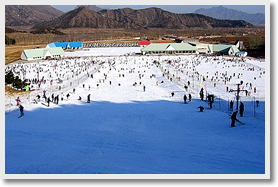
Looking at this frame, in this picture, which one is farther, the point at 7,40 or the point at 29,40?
the point at 29,40

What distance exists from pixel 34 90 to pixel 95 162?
1596 centimetres

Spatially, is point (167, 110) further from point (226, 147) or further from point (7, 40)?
point (7, 40)

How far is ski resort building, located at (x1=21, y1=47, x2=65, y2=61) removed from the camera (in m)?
47.9

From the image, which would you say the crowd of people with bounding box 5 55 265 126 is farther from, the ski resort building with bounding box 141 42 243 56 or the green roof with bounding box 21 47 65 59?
the ski resort building with bounding box 141 42 243 56

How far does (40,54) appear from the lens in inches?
1964

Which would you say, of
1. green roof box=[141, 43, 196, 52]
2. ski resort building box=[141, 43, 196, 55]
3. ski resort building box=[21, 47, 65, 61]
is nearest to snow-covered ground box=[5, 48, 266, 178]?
ski resort building box=[21, 47, 65, 61]

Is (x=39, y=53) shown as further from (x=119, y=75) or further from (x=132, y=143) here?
(x=132, y=143)

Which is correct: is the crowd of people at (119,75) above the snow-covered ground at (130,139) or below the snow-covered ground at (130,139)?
above

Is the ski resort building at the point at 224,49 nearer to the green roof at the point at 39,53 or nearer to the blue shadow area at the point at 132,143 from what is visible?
the green roof at the point at 39,53

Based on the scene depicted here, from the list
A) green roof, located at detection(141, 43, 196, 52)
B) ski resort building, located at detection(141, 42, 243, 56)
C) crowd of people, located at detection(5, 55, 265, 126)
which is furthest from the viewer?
green roof, located at detection(141, 43, 196, 52)

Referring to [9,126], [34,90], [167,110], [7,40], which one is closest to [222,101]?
[167,110]

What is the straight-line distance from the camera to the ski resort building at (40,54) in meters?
47.9

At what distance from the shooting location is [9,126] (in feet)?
34.5

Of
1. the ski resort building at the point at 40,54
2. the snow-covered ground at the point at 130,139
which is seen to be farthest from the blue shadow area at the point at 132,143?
the ski resort building at the point at 40,54
